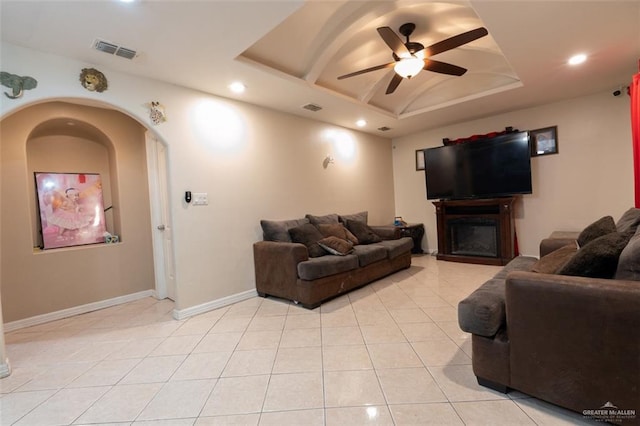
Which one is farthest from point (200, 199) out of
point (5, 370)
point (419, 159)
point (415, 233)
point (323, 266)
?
point (419, 159)

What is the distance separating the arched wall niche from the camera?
10.8 ft

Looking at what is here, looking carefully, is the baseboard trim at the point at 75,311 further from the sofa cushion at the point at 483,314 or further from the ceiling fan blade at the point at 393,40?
the ceiling fan blade at the point at 393,40

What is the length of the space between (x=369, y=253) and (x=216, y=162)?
7.20ft

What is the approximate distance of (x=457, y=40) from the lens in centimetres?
229

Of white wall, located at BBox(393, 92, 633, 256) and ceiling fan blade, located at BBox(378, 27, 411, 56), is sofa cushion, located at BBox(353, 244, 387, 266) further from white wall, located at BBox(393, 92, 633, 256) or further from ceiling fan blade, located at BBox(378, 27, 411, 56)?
white wall, located at BBox(393, 92, 633, 256)

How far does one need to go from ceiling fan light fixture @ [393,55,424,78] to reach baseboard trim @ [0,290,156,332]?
13.5 ft

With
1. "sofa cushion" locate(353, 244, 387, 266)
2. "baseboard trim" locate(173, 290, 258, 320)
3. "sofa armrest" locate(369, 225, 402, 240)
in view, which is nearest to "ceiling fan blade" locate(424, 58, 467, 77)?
"sofa cushion" locate(353, 244, 387, 266)

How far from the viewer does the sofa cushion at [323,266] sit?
3012 millimetres

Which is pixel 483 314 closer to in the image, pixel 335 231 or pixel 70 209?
pixel 335 231

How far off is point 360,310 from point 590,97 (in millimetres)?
4499

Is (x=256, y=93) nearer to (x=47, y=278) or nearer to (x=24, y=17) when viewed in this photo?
(x=24, y=17)

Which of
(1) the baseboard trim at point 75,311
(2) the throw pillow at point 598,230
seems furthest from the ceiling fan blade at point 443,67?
(1) the baseboard trim at point 75,311

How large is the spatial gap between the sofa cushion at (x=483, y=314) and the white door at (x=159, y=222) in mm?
3350

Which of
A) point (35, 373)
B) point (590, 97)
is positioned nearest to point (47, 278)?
point (35, 373)
